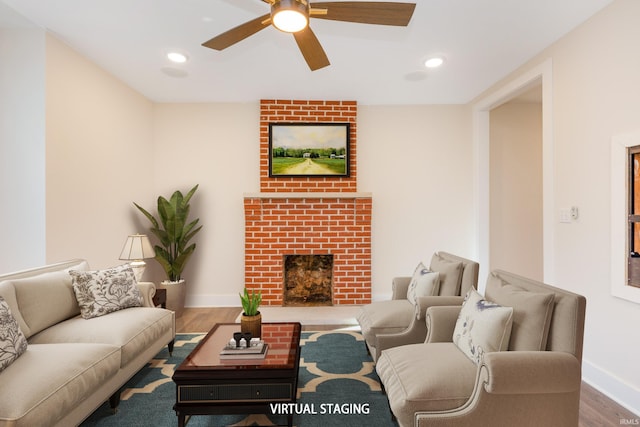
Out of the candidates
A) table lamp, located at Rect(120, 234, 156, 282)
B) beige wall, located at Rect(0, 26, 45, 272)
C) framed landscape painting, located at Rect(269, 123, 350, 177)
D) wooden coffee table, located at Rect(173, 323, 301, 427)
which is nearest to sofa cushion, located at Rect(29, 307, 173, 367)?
wooden coffee table, located at Rect(173, 323, 301, 427)

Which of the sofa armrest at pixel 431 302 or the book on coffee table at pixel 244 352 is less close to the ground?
the sofa armrest at pixel 431 302

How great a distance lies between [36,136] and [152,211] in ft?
5.93

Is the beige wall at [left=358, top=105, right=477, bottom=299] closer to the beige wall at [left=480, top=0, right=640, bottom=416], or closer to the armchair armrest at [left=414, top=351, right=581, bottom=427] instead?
the beige wall at [left=480, top=0, right=640, bottom=416]

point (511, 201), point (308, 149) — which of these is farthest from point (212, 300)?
point (511, 201)

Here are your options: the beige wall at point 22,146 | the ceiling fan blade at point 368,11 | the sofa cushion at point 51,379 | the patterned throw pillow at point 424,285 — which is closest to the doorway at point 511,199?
the patterned throw pillow at point 424,285

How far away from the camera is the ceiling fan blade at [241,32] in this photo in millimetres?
1837

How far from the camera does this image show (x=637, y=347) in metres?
2.06

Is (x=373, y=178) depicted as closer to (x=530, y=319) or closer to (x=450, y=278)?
(x=450, y=278)

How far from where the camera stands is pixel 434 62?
10.3 feet

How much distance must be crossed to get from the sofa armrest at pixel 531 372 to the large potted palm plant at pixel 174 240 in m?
3.45

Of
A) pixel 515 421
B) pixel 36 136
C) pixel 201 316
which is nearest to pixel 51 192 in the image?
pixel 36 136

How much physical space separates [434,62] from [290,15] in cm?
197

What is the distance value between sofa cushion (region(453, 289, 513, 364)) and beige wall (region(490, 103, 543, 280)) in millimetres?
2854

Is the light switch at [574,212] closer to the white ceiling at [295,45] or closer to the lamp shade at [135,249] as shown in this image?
the white ceiling at [295,45]
